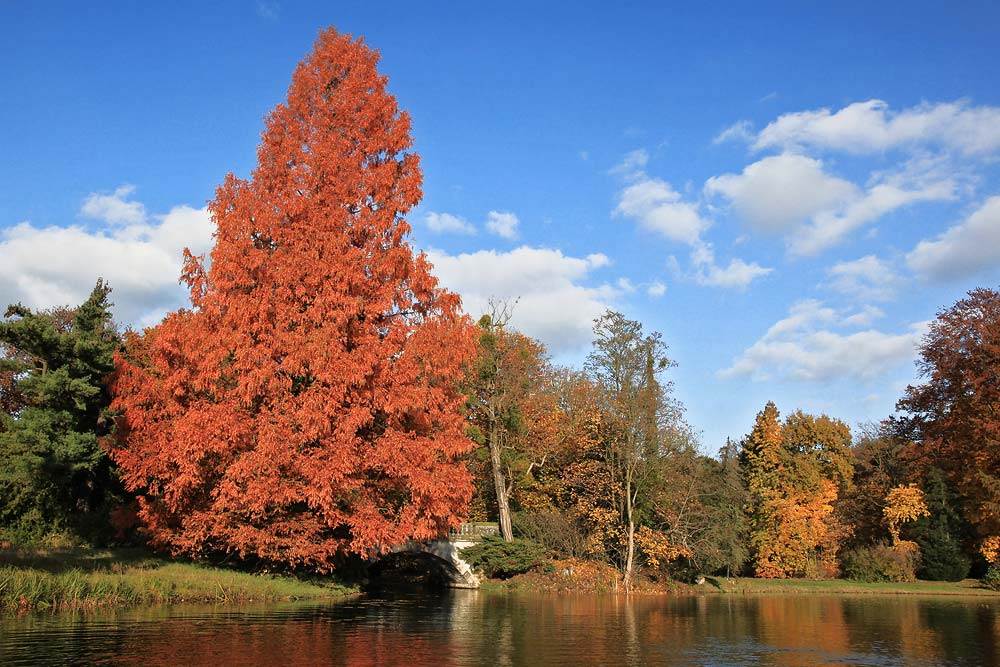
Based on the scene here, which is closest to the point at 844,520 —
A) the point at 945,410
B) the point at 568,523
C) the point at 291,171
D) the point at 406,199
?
the point at 945,410

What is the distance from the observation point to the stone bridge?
120 ft

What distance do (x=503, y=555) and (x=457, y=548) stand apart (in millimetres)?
2342

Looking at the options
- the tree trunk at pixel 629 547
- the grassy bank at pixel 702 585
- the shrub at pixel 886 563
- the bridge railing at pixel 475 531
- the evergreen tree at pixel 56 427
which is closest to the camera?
the evergreen tree at pixel 56 427

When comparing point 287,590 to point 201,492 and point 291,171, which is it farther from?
point 291,171

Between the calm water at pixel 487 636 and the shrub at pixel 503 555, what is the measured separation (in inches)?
364

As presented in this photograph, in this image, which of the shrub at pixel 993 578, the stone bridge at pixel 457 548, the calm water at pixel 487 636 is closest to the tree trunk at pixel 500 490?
the stone bridge at pixel 457 548

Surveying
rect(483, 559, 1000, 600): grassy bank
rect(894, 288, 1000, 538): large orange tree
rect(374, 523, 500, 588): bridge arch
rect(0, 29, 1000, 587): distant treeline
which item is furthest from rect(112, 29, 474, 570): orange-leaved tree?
rect(894, 288, 1000, 538): large orange tree

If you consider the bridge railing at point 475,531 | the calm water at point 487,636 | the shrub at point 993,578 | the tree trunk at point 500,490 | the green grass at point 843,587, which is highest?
the tree trunk at point 500,490

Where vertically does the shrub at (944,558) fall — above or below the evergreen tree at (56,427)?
below

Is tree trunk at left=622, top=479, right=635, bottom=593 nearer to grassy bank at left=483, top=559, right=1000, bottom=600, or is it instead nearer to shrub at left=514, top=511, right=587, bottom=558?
grassy bank at left=483, top=559, right=1000, bottom=600

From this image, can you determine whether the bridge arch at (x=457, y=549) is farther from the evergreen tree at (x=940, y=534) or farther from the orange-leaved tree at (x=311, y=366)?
the evergreen tree at (x=940, y=534)

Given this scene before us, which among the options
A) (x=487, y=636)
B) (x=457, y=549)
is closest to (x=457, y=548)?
(x=457, y=549)

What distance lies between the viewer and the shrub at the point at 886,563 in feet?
146

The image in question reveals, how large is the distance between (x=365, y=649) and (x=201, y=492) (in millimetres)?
11992
